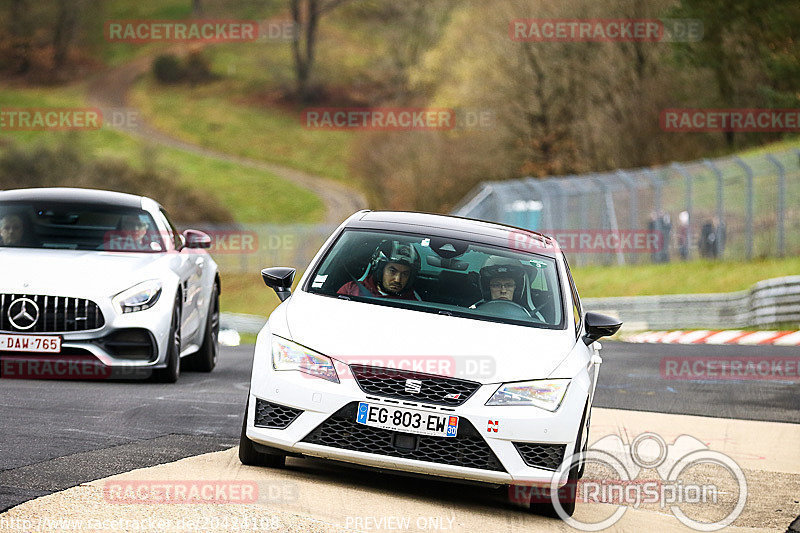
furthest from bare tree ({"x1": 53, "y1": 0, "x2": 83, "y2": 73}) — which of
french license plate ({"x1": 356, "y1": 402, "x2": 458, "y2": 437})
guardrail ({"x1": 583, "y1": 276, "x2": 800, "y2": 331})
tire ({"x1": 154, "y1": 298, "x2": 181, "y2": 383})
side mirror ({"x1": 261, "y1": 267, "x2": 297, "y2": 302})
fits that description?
french license plate ({"x1": 356, "y1": 402, "x2": 458, "y2": 437})

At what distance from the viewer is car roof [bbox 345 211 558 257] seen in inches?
346

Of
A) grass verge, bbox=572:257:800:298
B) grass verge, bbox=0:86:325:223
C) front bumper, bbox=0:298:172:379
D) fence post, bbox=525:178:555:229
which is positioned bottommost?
grass verge, bbox=0:86:325:223

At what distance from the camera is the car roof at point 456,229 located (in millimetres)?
8789

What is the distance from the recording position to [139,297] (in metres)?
11.2

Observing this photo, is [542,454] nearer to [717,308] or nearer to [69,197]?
[69,197]

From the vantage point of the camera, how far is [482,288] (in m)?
8.53

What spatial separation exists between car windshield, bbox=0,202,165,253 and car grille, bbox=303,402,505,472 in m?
5.29

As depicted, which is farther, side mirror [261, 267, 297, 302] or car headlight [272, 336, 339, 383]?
side mirror [261, 267, 297, 302]

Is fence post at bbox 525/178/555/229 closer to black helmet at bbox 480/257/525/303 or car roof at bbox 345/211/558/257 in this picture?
car roof at bbox 345/211/558/257

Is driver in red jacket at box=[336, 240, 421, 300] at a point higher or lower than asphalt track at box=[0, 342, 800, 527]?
higher

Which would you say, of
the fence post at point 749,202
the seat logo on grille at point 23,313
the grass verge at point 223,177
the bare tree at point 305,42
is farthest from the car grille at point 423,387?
the bare tree at point 305,42

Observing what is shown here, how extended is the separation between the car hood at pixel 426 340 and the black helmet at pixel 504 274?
55 cm

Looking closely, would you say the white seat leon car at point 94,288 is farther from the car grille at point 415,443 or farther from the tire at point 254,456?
the car grille at point 415,443

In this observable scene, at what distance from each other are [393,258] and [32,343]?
148 inches
